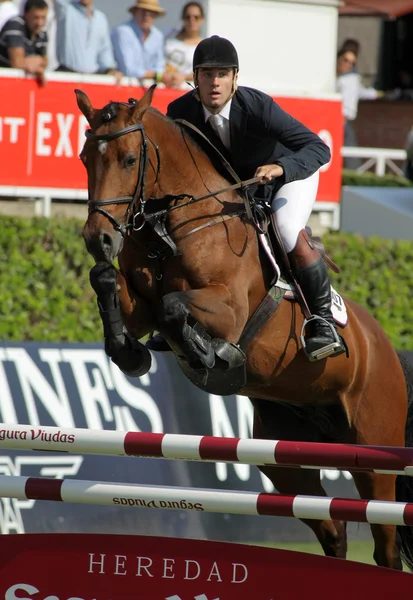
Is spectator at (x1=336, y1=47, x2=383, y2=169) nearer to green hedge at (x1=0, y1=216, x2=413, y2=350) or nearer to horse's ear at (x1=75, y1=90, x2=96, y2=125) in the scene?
green hedge at (x1=0, y1=216, x2=413, y2=350)

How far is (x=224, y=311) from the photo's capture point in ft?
15.7

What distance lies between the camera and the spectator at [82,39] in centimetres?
938

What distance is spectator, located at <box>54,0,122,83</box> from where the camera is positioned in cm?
938

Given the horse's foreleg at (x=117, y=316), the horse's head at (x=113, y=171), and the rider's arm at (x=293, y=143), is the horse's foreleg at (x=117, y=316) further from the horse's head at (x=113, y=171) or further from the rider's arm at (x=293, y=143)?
the rider's arm at (x=293, y=143)

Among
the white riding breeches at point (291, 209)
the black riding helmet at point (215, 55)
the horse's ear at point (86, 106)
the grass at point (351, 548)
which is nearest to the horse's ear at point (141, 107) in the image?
the horse's ear at point (86, 106)

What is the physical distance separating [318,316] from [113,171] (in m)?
1.26

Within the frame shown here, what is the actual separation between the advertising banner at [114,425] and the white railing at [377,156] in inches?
232

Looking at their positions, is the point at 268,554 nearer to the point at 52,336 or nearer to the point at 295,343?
the point at 295,343

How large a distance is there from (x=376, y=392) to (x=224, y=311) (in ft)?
3.90

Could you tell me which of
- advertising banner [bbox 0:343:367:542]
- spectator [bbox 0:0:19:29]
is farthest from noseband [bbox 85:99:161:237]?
spectator [bbox 0:0:19:29]

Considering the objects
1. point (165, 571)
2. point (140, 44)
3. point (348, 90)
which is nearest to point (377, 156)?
point (348, 90)

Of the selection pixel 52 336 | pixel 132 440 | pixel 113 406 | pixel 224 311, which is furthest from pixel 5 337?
pixel 132 440

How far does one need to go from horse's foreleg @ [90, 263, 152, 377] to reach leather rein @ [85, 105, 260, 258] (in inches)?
8.3

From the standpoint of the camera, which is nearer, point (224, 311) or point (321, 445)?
point (321, 445)
